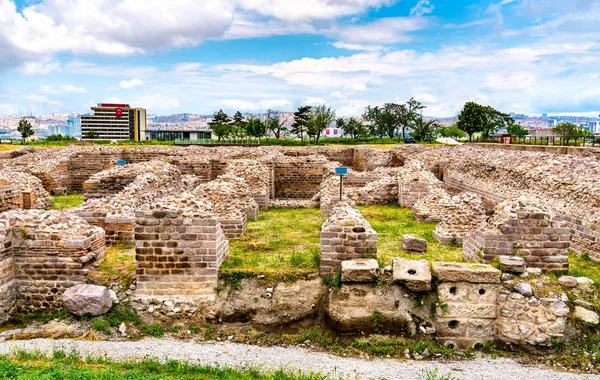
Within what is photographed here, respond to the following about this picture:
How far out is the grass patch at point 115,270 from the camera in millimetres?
7406

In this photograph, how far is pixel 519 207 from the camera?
7398 mm

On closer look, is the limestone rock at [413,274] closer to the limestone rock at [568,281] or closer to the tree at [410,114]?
the limestone rock at [568,281]

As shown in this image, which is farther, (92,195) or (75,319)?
(92,195)

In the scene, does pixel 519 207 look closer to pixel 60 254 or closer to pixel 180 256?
pixel 180 256

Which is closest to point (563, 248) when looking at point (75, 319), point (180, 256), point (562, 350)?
point (562, 350)

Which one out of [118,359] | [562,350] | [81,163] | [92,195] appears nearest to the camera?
[118,359]

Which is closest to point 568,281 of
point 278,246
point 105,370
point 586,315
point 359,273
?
point 586,315

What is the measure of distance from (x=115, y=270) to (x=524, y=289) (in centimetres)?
687

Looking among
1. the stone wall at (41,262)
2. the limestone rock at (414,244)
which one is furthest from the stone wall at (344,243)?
the stone wall at (41,262)

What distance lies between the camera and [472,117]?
169 feet

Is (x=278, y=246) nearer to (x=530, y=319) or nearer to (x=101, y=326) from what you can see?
(x=101, y=326)

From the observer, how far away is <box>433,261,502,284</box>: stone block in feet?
22.0

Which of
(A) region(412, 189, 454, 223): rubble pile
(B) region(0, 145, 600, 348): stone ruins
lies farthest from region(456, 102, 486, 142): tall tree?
(B) region(0, 145, 600, 348): stone ruins

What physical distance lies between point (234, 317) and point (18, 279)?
382cm
